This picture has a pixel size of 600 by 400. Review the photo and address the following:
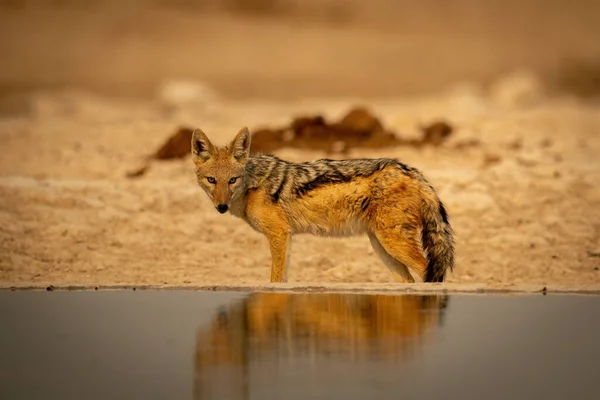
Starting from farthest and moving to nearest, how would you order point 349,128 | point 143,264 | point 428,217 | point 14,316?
point 349,128 < point 143,264 < point 428,217 < point 14,316

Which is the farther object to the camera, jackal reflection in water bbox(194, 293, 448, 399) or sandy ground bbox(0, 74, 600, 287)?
sandy ground bbox(0, 74, 600, 287)

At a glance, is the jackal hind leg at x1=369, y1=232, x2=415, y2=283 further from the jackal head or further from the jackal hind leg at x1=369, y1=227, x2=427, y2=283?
the jackal head

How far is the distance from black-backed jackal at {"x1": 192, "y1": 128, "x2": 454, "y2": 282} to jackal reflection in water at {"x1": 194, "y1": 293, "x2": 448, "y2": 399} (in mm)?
1015

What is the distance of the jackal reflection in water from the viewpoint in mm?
5859

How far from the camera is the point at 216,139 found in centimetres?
1772

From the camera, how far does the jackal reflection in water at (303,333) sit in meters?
5.86

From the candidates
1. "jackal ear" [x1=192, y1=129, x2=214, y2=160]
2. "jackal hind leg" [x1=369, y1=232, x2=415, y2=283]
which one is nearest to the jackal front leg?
"jackal hind leg" [x1=369, y1=232, x2=415, y2=283]

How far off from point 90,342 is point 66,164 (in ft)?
31.2

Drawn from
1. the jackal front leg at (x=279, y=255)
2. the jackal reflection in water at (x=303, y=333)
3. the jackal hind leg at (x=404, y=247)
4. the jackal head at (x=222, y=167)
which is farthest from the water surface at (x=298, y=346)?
the jackal head at (x=222, y=167)

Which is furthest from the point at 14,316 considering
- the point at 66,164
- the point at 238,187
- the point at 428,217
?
the point at 66,164

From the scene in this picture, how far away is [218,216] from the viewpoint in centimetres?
1220

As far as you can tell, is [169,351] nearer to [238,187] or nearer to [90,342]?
[90,342]

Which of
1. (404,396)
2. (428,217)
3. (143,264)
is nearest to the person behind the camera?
(404,396)

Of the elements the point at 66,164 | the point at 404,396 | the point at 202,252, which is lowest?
the point at 404,396
